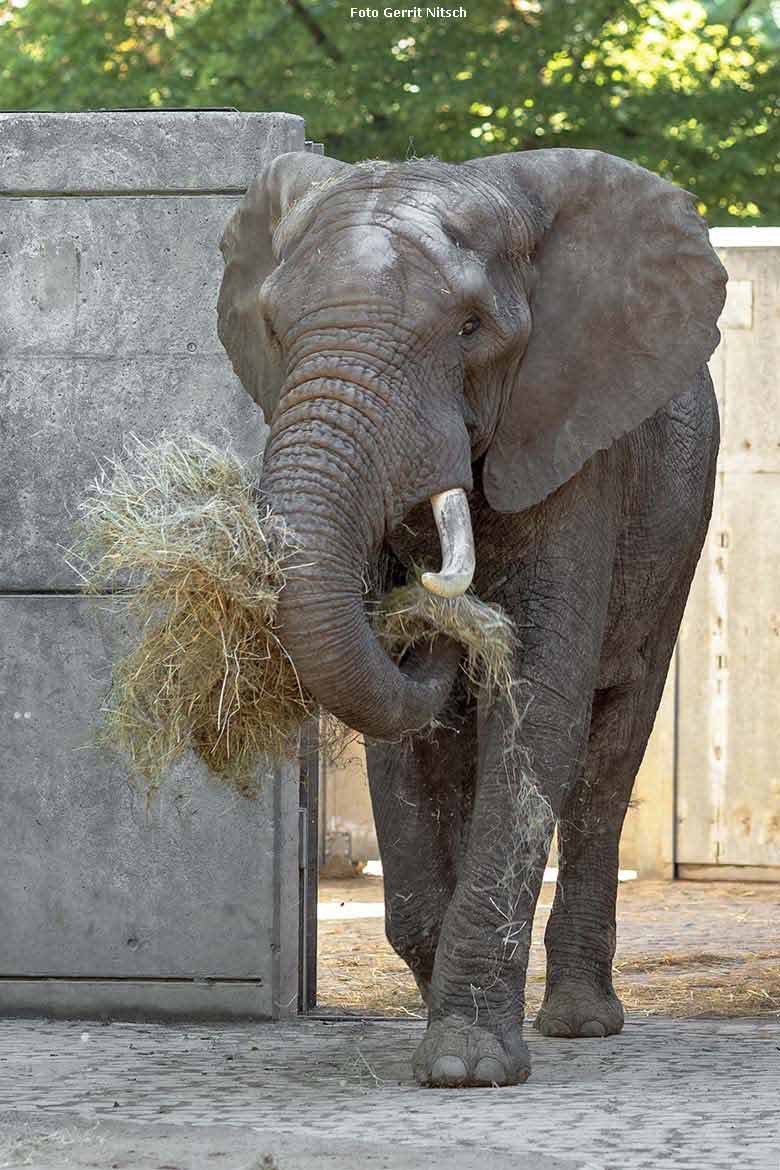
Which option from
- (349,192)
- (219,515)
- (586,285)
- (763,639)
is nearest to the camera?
(219,515)

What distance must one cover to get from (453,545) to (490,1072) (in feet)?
4.66

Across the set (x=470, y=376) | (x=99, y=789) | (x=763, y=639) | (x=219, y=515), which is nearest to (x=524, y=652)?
(x=470, y=376)

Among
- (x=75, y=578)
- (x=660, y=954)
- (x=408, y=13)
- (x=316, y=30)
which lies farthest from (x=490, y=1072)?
(x=316, y=30)

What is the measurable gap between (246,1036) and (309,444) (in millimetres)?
2378

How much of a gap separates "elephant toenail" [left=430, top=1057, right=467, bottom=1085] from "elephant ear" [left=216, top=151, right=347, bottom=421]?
1921 mm

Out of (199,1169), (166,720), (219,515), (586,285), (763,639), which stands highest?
(586,285)

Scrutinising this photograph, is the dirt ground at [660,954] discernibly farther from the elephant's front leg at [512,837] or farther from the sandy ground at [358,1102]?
the elephant's front leg at [512,837]

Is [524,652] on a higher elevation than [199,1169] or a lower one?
higher

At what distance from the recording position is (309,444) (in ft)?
18.7

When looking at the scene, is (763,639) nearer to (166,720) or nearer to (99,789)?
(99,789)

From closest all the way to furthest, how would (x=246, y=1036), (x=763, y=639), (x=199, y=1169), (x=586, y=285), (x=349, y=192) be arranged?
(x=199, y=1169) → (x=349, y=192) → (x=586, y=285) → (x=246, y=1036) → (x=763, y=639)

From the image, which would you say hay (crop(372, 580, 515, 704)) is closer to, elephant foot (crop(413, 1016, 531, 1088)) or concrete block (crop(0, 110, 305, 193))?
elephant foot (crop(413, 1016, 531, 1088))

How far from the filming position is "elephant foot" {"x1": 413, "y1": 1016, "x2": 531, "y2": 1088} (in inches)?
241

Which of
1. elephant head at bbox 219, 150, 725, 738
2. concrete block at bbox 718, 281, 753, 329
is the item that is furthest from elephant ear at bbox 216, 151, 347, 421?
concrete block at bbox 718, 281, 753, 329
